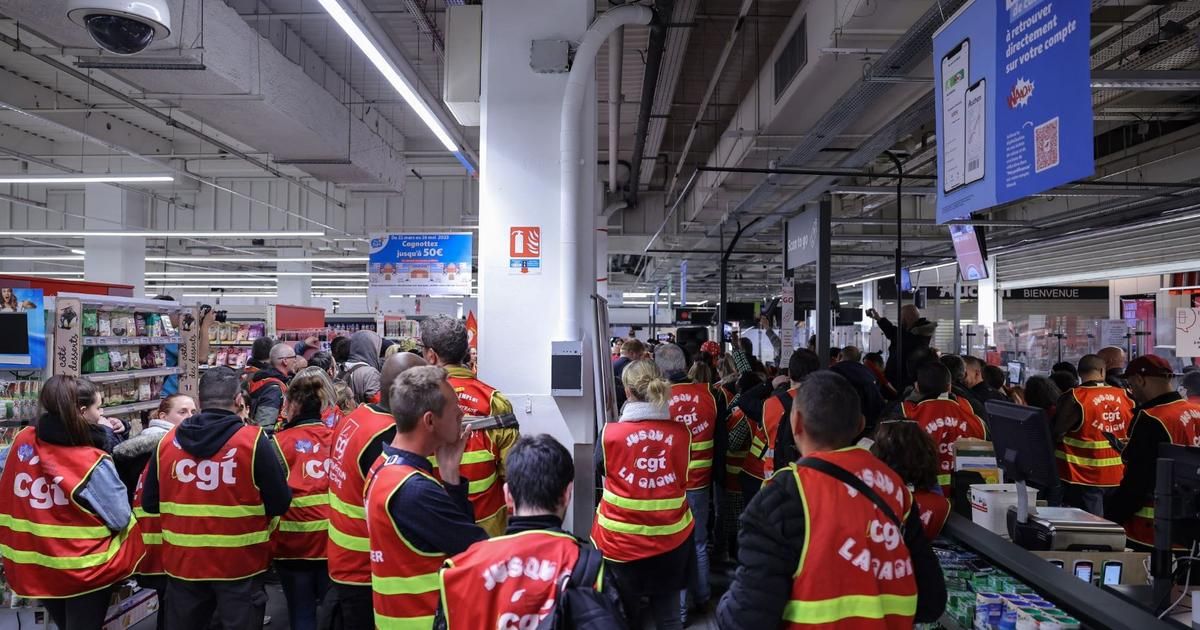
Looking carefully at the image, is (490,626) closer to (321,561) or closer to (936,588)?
(936,588)

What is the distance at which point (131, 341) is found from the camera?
6.09 meters

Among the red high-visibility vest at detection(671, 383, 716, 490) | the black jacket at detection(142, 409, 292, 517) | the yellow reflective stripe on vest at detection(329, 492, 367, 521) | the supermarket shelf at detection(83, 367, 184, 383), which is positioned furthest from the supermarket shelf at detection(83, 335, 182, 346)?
the red high-visibility vest at detection(671, 383, 716, 490)

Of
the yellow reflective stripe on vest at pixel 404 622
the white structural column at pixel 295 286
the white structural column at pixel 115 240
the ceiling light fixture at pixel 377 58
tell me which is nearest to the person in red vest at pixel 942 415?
the yellow reflective stripe on vest at pixel 404 622

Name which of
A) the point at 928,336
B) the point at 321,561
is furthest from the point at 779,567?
the point at 928,336

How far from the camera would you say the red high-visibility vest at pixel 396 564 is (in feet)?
7.27

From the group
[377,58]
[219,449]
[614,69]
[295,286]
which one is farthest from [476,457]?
[295,286]

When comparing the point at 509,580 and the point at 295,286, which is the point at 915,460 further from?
the point at 295,286

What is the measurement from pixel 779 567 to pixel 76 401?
10.8 ft

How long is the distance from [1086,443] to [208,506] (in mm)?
5863

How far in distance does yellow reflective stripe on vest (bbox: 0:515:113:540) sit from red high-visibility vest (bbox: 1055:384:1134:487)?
248 inches

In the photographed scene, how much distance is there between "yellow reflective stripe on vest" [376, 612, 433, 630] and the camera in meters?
2.37

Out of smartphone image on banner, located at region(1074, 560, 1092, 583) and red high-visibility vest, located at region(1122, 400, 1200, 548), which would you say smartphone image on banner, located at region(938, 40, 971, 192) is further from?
red high-visibility vest, located at region(1122, 400, 1200, 548)

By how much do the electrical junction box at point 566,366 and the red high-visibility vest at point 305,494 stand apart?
132 centimetres

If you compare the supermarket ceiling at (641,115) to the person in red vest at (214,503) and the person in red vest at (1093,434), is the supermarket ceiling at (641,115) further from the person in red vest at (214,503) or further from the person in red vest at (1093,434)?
the person in red vest at (214,503)
